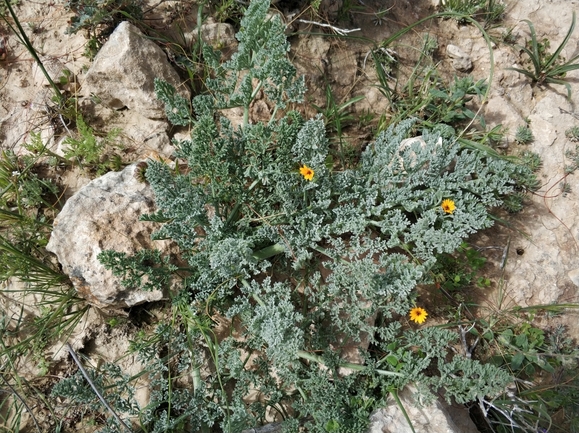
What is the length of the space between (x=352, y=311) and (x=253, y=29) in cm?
200

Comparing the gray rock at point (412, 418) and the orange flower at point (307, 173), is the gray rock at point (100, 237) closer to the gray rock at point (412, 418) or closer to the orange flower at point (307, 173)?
the orange flower at point (307, 173)

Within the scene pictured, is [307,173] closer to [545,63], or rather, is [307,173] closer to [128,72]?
[128,72]

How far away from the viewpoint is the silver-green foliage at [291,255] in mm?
2729

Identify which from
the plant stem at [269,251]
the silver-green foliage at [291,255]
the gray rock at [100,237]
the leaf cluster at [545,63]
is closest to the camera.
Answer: the silver-green foliage at [291,255]

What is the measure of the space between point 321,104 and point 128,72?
1589 millimetres

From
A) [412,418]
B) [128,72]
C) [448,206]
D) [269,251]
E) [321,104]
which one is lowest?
[412,418]

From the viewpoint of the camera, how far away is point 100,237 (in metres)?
2.95

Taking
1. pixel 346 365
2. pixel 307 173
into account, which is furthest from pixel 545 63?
pixel 346 365

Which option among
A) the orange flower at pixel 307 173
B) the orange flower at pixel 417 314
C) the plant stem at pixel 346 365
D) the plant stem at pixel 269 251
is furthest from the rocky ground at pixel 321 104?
the plant stem at pixel 346 365

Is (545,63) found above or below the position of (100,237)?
above

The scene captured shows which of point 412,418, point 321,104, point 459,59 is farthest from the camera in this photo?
point 459,59

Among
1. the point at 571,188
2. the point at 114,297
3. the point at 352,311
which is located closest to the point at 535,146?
the point at 571,188

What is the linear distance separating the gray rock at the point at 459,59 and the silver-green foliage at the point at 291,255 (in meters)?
1.29

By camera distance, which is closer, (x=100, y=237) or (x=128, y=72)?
(x=100, y=237)
